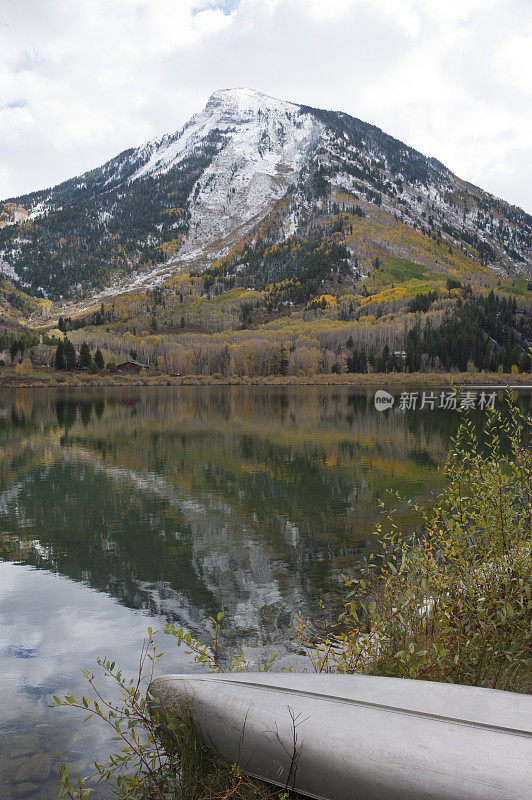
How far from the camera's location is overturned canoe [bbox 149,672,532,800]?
2291 millimetres

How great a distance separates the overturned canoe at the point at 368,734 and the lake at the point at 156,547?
2.37 meters

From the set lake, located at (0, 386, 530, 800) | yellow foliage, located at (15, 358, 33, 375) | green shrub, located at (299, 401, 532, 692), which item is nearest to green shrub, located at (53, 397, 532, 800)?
green shrub, located at (299, 401, 532, 692)

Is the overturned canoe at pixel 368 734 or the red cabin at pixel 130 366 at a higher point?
the red cabin at pixel 130 366

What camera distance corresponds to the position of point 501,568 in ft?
15.7

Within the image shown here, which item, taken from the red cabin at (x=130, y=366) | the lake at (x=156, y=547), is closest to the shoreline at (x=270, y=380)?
the red cabin at (x=130, y=366)

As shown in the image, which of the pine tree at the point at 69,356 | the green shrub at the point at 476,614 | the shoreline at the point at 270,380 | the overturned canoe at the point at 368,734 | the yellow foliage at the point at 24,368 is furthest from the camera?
the pine tree at the point at 69,356

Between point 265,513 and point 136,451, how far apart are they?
12439mm

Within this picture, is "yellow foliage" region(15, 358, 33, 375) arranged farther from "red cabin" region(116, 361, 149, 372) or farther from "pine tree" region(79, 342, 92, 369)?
"red cabin" region(116, 361, 149, 372)

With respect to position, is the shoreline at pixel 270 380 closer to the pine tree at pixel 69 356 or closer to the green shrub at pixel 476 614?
the pine tree at pixel 69 356

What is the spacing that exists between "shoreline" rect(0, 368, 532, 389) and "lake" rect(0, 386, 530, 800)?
84.5 metres

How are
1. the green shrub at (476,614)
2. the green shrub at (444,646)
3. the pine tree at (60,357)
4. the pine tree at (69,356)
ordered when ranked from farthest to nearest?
the pine tree at (69,356), the pine tree at (60,357), the green shrub at (476,614), the green shrub at (444,646)

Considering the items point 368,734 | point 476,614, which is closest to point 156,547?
point 476,614

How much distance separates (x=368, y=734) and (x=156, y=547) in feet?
31.3

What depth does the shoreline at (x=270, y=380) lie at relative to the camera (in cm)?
10762
